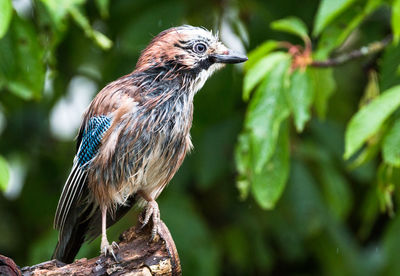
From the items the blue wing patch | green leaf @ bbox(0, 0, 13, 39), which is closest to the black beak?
the blue wing patch

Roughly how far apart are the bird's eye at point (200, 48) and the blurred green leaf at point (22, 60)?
1.10 m

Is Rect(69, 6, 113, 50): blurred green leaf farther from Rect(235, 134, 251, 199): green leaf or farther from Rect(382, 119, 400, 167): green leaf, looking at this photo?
Rect(382, 119, 400, 167): green leaf

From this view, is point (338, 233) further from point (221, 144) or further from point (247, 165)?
point (247, 165)

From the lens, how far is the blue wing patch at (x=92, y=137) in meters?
4.73

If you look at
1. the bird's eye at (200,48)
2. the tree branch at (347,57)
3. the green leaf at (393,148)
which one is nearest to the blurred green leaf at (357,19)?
the tree branch at (347,57)

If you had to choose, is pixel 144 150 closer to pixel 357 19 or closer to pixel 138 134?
pixel 138 134

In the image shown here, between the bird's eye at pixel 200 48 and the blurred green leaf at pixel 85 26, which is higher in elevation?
the blurred green leaf at pixel 85 26

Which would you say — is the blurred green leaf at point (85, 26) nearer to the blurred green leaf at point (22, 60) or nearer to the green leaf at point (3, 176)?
the blurred green leaf at point (22, 60)

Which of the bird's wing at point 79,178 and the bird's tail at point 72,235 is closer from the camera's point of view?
the bird's wing at point 79,178

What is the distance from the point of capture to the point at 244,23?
6703 mm

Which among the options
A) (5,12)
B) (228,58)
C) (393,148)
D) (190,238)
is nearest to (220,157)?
(190,238)

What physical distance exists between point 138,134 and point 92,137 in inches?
14.7

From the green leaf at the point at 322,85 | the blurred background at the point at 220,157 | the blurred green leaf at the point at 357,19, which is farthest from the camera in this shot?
the blurred background at the point at 220,157

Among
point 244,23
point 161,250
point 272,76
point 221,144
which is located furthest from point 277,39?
point 161,250
